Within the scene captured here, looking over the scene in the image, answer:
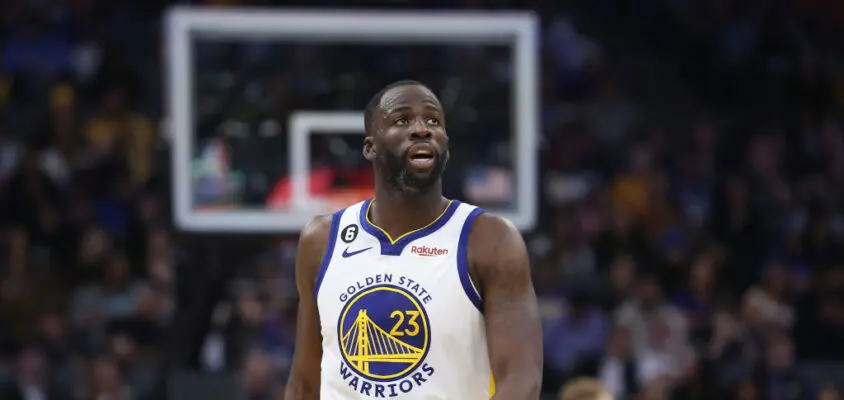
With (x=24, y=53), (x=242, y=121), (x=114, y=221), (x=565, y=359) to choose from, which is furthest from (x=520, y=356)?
(x=24, y=53)

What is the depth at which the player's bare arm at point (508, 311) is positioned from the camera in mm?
3820

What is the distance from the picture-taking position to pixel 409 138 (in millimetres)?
3910

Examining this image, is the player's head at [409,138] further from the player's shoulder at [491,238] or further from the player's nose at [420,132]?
the player's shoulder at [491,238]

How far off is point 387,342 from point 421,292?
0.18 meters

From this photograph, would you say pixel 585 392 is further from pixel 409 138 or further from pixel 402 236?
pixel 409 138

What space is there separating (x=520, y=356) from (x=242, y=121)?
5566 millimetres

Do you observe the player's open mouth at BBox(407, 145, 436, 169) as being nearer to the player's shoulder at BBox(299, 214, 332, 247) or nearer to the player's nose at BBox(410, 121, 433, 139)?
the player's nose at BBox(410, 121, 433, 139)

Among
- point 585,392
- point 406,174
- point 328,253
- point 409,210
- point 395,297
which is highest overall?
point 406,174

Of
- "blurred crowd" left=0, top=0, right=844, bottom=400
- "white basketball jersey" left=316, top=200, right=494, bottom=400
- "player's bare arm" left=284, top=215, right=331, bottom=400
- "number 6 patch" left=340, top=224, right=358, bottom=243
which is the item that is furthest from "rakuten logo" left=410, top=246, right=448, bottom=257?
"blurred crowd" left=0, top=0, right=844, bottom=400

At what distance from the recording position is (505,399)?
3.78 metres

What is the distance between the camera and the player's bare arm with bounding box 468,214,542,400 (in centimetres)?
382

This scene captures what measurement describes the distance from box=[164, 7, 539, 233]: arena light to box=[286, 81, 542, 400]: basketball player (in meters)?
4.71

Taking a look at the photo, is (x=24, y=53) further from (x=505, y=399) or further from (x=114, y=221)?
(x=505, y=399)

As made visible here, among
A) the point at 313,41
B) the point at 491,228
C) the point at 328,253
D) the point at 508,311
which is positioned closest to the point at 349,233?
the point at 328,253
